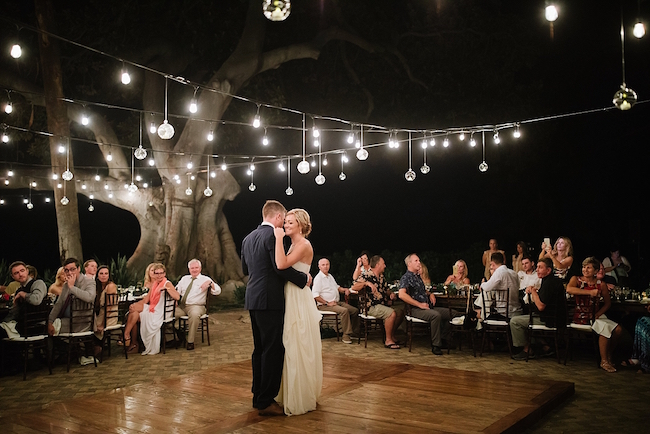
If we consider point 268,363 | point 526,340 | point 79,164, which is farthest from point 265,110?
point 268,363

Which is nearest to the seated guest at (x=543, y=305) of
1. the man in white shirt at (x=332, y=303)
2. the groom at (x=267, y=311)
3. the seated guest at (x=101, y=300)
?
the man in white shirt at (x=332, y=303)

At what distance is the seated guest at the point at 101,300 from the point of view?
7133 millimetres

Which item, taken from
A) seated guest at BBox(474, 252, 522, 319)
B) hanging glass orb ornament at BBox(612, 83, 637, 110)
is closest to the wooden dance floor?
seated guest at BBox(474, 252, 522, 319)

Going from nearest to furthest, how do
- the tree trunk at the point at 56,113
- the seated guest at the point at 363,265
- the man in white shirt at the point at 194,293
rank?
the man in white shirt at the point at 194,293, the seated guest at the point at 363,265, the tree trunk at the point at 56,113

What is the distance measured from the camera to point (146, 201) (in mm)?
14750

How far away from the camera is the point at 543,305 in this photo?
681cm

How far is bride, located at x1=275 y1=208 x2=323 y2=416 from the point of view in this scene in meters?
4.36

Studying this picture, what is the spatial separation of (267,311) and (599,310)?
4.27m

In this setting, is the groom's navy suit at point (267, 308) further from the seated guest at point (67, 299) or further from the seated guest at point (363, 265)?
the seated guest at point (363, 265)

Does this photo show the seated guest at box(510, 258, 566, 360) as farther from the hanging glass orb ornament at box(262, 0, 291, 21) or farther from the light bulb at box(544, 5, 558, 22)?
the hanging glass orb ornament at box(262, 0, 291, 21)

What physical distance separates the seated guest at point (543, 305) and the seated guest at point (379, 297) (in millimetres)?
1649

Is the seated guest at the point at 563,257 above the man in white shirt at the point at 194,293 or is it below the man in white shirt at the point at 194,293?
above

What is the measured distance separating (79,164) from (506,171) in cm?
1217

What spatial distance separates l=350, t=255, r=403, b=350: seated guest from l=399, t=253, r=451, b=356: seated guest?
433 millimetres
